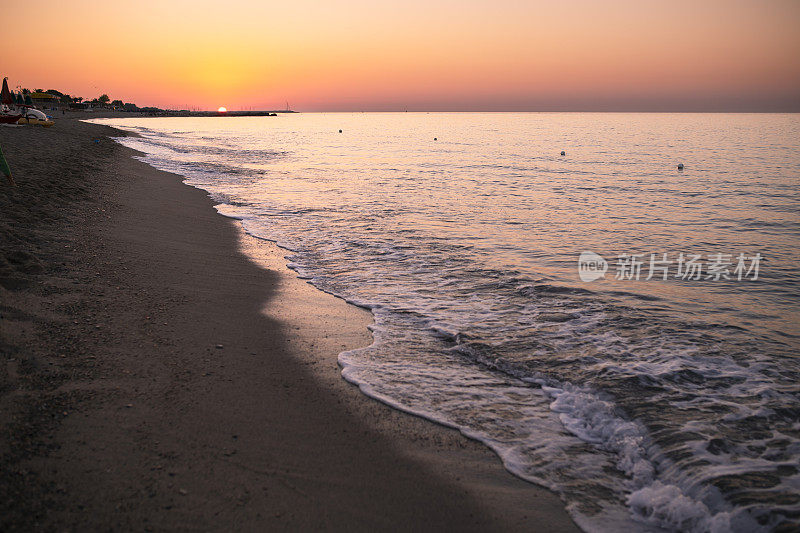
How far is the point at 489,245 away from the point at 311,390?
27.6 feet

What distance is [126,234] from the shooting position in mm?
10164

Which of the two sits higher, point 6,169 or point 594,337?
point 6,169

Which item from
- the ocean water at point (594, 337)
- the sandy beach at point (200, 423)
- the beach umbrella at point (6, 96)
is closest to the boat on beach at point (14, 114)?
the beach umbrella at point (6, 96)

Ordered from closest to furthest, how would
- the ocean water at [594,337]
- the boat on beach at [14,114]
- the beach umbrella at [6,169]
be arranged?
the ocean water at [594,337] < the beach umbrella at [6,169] < the boat on beach at [14,114]

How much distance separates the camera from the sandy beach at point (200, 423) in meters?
3.22

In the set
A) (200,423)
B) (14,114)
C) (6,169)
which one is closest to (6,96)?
(14,114)

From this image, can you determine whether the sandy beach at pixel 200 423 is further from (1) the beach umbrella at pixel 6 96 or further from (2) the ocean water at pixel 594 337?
(1) the beach umbrella at pixel 6 96

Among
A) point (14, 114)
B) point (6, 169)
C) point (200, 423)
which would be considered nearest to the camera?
point (200, 423)

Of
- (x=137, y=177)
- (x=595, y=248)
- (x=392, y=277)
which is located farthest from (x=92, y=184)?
(x=595, y=248)

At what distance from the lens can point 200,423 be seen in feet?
13.6

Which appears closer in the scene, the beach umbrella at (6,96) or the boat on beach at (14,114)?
the boat on beach at (14,114)

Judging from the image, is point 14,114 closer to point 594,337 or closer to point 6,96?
point 6,96

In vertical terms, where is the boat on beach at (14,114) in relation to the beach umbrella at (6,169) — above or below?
above

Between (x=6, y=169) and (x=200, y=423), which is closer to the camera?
(x=200, y=423)
